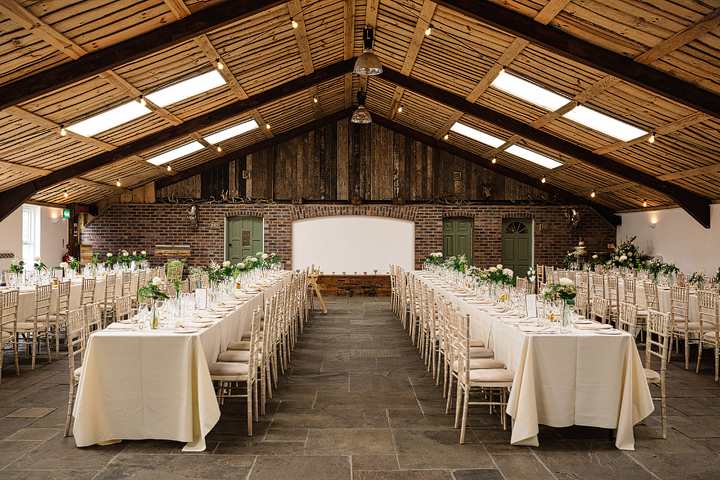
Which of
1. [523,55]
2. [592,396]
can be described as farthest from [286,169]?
[592,396]

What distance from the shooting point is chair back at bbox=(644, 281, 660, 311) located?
7547 millimetres

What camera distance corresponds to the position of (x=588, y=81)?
7543 mm

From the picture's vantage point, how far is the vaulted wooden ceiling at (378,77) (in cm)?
591

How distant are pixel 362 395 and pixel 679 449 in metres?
2.86

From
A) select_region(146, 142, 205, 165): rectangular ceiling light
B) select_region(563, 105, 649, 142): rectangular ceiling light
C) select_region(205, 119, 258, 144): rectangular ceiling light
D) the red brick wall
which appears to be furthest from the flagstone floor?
the red brick wall

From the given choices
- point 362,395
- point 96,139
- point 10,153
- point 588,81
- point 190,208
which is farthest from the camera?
point 190,208

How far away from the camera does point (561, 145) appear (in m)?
10.5

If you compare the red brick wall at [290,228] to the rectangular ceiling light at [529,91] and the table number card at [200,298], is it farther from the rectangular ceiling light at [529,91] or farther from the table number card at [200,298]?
the table number card at [200,298]

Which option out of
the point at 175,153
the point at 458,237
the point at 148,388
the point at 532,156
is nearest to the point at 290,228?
the point at 175,153

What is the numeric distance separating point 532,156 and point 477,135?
135 centimetres

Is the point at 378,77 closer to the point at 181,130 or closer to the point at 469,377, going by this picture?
the point at 181,130

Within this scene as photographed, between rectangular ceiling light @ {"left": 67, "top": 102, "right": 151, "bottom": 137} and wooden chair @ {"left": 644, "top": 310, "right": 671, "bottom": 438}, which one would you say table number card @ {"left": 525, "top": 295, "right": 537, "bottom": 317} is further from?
rectangular ceiling light @ {"left": 67, "top": 102, "right": 151, "bottom": 137}

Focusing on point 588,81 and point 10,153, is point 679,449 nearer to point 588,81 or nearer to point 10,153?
point 588,81

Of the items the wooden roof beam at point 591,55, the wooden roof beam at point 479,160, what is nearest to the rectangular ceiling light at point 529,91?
the wooden roof beam at point 591,55
